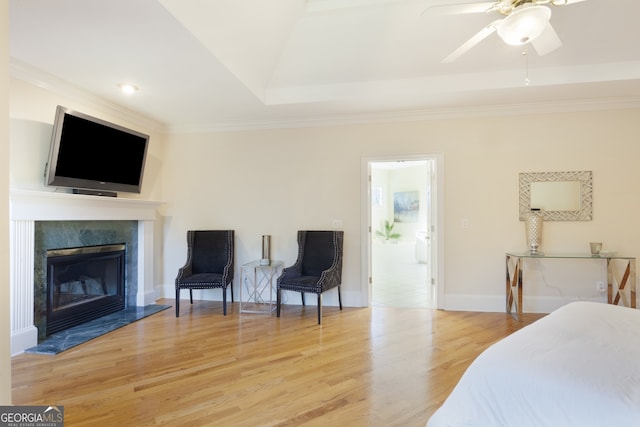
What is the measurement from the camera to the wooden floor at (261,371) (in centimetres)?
194

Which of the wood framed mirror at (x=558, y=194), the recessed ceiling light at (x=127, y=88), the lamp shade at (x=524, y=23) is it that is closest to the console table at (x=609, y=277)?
the wood framed mirror at (x=558, y=194)

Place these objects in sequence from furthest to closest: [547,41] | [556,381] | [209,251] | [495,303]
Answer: [209,251], [495,303], [547,41], [556,381]

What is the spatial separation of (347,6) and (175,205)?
3.45 m

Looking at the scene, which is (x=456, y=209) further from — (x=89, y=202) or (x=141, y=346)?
(x=89, y=202)

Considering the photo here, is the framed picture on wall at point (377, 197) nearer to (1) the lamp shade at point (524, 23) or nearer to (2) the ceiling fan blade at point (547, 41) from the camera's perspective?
(2) the ceiling fan blade at point (547, 41)

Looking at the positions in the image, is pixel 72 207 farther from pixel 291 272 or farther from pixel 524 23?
pixel 524 23

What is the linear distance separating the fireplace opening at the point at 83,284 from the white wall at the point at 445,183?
0.74 metres

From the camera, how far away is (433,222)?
4164 mm

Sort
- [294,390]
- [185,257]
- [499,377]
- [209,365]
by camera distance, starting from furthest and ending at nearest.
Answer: [185,257]
[209,365]
[294,390]
[499,377]

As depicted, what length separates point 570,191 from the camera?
3.80m

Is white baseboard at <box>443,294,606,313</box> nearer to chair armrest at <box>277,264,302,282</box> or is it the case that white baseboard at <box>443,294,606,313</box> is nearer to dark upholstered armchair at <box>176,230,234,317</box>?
chair armrest at <box>277,264,302,282</box>

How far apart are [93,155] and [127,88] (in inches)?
31.0

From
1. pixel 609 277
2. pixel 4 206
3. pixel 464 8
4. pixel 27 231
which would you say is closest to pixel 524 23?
pixel 464 8

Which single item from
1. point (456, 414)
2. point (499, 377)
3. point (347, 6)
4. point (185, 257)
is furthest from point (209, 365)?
point (347, 6)
